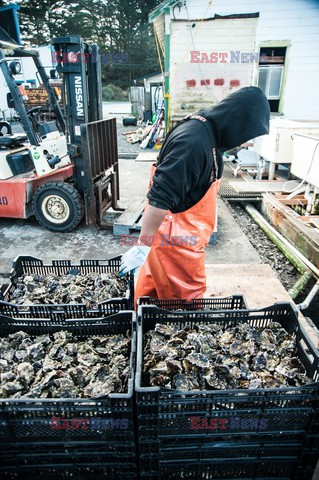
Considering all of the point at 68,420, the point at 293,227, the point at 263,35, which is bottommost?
the point at 293,227

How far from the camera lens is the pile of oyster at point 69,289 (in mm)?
2250

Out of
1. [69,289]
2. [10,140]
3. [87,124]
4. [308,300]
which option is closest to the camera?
[69,289]

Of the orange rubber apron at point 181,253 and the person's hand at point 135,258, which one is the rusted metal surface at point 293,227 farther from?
the person's hand at point 135,258

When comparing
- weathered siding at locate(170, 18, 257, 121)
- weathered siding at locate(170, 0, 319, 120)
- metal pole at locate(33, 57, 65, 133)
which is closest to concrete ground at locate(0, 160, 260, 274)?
metal pole at locate(33, 57, 65, 133)

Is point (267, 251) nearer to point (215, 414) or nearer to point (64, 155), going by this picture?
point (64, 155)

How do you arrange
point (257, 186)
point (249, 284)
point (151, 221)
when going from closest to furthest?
point (151, 221) < point (249, 284) < point (257, 186)

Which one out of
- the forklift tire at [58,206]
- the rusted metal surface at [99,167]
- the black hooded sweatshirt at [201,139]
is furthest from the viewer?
the forklift tire at [58,206]

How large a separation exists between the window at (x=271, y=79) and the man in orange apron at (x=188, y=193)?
8.85 m

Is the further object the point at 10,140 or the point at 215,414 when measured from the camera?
the point at 10,140

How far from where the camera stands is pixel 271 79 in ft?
31.5

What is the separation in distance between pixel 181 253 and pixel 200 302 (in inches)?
13.3

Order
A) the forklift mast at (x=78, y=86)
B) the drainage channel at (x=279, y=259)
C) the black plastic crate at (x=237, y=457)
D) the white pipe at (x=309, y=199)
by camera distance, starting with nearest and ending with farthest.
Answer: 1. the black plastic crate at (x=237, y=457)
2. the drainage channel at (x=279, y=259)
3. the forklift mast at (x=78, y=86)
4. the white pipe at (x=309, y=199)

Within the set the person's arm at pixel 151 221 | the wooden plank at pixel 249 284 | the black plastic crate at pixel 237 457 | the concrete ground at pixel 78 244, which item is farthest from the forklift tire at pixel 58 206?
the black plastic crate at pixel 237 457

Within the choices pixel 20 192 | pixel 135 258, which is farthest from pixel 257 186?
pixel 135 258
